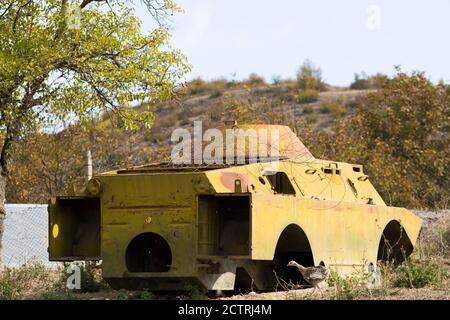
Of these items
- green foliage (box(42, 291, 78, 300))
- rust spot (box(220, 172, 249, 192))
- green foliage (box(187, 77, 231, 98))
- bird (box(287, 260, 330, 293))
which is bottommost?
green foliage (box(42, 291, 78, 300))

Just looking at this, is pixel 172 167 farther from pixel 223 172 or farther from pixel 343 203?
pixel 343 203

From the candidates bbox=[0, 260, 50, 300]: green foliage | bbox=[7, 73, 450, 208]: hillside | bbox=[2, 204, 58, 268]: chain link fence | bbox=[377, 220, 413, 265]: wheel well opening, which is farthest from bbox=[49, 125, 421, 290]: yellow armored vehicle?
bbox=[7, 73, 450, 208]: hillside

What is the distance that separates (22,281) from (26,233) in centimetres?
526

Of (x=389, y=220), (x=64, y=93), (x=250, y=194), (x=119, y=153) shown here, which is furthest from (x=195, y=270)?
(x=119, y=153)

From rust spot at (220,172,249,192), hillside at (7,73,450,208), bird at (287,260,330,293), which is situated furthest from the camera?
hillside at (7,73,450,208)

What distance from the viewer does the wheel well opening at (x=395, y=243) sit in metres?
15.9

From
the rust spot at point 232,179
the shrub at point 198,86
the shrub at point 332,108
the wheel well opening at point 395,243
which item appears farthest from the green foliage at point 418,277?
the shrub at point 198,86

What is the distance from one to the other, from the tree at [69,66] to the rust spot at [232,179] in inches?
186

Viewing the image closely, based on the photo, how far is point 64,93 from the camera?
1652 cm

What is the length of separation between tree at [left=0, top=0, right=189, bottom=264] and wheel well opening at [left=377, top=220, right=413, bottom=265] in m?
4.10

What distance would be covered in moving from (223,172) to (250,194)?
611 millimetres

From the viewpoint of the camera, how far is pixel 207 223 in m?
12.1

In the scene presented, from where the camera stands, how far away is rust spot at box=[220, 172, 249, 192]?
1214 centimetres

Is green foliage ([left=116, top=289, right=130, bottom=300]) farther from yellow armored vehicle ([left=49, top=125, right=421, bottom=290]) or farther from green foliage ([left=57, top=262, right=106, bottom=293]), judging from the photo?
green foliage ([left=57, top=262, right=106, bottom=293])
